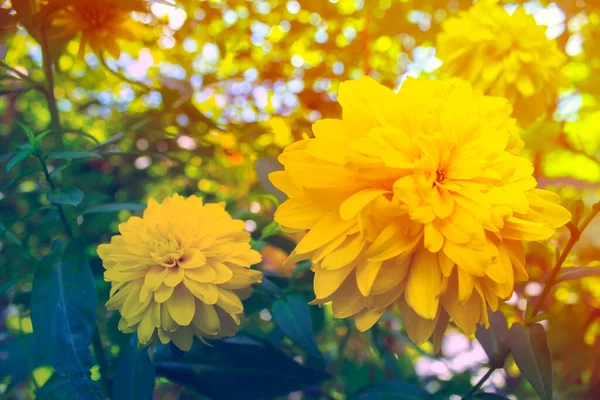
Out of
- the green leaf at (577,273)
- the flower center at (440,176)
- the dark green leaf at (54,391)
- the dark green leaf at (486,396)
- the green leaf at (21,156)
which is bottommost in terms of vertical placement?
the dark green leaf at (54,391)

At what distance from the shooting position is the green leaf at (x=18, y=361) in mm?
359

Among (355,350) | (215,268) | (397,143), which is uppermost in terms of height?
(397,143)

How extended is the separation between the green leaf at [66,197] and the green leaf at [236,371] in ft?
0.41

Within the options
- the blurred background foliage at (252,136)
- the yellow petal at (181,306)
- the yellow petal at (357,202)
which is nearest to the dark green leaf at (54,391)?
the blurred background foliage at (252,136)

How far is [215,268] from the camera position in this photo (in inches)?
10.5

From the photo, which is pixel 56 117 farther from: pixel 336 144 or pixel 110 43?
pixel 336 144

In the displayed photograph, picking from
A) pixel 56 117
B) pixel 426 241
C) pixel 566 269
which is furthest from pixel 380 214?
pixel 56 117

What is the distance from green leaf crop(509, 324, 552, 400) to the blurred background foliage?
0.08 metres

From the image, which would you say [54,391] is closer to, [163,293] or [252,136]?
[163,293]

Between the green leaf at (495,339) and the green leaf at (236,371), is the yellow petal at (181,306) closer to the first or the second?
the green leaf at (236,371)

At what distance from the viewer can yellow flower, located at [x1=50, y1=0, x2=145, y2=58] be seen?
339 mm

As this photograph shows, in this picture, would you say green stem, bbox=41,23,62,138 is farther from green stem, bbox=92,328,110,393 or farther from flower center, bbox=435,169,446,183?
flower center, bbox=435,169,446,183

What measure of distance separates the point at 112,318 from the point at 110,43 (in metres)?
0.23

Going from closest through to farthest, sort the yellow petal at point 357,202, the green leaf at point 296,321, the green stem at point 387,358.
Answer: the yellow petal at point 357,202 < the green leaf at point 296,321 < the green stem at point 387,358
